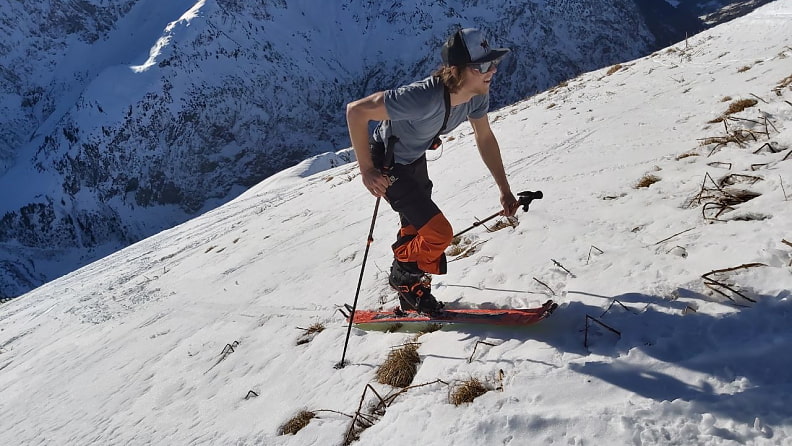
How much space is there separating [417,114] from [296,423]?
9.12 feet

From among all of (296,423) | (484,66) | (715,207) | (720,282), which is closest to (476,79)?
(484,66)

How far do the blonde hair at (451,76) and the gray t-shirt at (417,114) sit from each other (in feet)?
0.16

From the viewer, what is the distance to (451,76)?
369 centimetres

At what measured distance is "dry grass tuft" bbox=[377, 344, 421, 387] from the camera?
388 cm

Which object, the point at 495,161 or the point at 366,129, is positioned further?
the point at 495,161

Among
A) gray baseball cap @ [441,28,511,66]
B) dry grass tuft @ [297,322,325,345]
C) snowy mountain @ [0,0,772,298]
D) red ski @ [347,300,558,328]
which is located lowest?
red ski @ [347,300,558,328]

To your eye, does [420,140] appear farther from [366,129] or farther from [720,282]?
[720,282]

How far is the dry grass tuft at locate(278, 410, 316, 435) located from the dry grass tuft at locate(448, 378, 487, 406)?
4.24 feet

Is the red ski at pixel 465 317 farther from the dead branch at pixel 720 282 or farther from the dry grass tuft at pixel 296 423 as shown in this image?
the dry grass tuft at pixel 296 423

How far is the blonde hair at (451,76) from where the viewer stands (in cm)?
365

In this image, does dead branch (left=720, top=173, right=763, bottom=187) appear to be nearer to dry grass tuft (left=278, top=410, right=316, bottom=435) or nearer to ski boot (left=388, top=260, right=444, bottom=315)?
ski boot (left=388, top=260, right=444, bottom=315)

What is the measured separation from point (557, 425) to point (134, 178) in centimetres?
15037

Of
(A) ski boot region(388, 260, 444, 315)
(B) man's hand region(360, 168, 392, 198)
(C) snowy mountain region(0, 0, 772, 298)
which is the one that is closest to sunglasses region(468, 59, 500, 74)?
(B) man's hand region(360, 168, 392, 198)

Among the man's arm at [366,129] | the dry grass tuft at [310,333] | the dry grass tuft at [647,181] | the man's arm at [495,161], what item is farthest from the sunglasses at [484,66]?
the dry grass tuft at [310,333]
